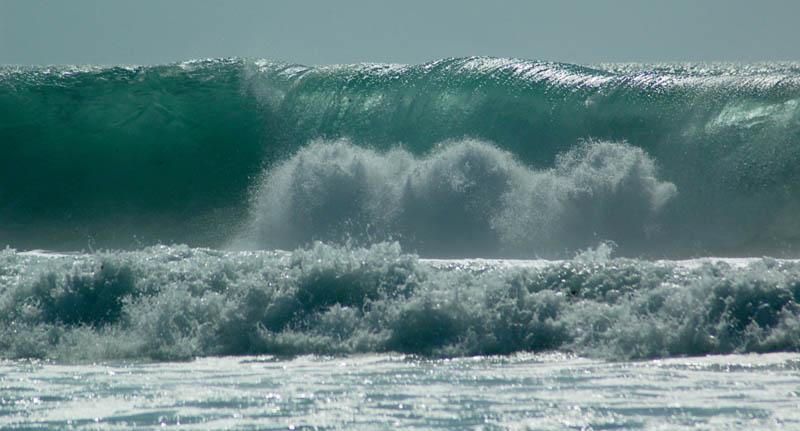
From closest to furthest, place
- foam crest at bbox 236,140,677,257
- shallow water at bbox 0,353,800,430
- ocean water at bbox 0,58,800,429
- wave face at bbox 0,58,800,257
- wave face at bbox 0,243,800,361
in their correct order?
shallow water at bbox 0,353,800,430, ocean water at bbox 0,58,800,429, wave face at bbox 0,243,800,361, foam crest at bbox 236,140,677,257, wave face at bbox 0,58,800,257

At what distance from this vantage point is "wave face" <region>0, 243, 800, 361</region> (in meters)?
6.15

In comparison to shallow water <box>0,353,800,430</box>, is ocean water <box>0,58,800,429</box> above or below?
above

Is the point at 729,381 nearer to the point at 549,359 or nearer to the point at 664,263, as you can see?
the point at 549,359

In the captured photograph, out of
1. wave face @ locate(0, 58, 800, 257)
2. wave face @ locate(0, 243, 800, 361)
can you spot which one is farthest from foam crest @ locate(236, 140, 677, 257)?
wave face @ locate(0, 243, 800, 361)

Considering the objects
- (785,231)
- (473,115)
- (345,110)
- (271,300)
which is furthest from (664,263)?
(345,110)

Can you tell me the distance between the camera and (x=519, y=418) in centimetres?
429

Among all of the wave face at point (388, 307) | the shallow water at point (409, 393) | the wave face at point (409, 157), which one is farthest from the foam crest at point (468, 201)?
the shallow water at point (409, 393)

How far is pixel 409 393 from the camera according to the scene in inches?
193

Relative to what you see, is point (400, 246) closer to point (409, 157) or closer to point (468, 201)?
point (468, 201)

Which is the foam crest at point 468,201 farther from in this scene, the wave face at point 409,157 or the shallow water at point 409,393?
the shallow water at point 409,393

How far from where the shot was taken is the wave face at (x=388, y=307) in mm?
6152

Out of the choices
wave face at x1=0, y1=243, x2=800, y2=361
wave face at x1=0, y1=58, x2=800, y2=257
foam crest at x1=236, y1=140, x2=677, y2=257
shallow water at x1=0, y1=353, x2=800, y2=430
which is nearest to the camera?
shallow water at x1=0, y1=353, x2=800, y2=430

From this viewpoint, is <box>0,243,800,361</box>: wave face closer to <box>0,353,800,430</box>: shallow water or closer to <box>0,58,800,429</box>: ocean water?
<box>0,58,800,429</box>: ocean water

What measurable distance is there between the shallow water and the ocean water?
2cm
